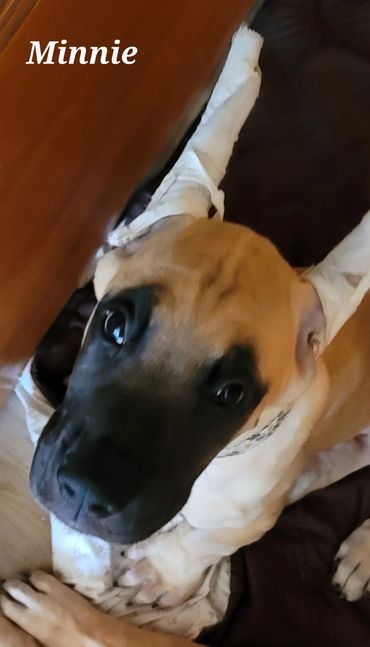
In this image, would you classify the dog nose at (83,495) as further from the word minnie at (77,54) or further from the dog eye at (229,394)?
the word minnie at (77,54)

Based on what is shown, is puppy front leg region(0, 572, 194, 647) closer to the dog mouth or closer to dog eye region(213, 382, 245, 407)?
the dog mouth

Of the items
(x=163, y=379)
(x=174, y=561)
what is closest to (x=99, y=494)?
(x=163, y=379)

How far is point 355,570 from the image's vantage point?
6.16 ft

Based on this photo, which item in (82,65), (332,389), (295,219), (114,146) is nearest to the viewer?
(82,65)

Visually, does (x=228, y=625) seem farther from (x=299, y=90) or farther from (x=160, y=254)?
(x=299, y=90)

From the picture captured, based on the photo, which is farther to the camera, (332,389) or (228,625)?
(228,625)

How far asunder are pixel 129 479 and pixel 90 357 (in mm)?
178

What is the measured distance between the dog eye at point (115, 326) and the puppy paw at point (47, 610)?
72cm

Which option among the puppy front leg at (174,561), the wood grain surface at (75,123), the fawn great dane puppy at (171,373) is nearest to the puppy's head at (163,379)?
the fawn great dane puppy at (171,373)

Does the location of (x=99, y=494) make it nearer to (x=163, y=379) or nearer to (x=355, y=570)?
(x=163, y=379)

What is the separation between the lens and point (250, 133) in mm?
2189

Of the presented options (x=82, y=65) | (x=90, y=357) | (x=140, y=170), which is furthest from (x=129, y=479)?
(x=140, y=170)

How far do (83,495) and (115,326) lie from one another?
0.74 feet

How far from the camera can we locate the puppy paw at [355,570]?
1.87m
